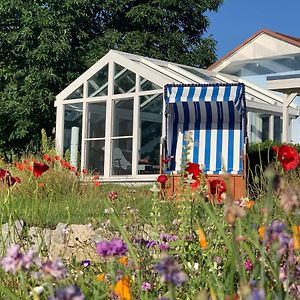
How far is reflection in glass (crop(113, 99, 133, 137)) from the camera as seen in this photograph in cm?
1379

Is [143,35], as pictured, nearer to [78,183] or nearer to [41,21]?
[41,21]

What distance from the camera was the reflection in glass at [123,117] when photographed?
13.8 m

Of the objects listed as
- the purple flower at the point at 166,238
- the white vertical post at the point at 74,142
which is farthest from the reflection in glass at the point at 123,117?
the purple flower at the point at 166,238

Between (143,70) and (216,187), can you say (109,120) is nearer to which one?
(143,70)

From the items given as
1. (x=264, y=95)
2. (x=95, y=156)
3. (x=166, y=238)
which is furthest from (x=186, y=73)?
(x=166, y=238)

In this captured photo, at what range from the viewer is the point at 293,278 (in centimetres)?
129

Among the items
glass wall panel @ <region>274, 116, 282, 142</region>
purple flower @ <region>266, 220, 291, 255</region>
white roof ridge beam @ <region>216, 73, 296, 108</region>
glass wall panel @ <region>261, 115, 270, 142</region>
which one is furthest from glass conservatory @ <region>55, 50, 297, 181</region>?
purple flower @ <region>266, 220, 291, 255</region>

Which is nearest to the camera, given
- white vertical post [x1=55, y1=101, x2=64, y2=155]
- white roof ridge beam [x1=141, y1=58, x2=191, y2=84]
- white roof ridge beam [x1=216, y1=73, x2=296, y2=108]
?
white roof ridge beam [x1=141, y1=58, x2=191, y2=84]

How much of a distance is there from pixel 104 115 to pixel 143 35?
25.2 feet

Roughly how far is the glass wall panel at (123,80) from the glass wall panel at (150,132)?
428 millimetres

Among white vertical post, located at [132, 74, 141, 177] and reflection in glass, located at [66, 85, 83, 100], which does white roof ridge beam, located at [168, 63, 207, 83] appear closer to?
white vertical post, located at [132, 74, 141, 177]

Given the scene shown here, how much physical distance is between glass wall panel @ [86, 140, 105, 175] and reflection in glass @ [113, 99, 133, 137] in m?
0.49

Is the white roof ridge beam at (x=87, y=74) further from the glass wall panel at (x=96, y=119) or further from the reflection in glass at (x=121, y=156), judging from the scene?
the reflection in glass at (x=121, y=156)

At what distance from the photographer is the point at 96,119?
14.4 metres
